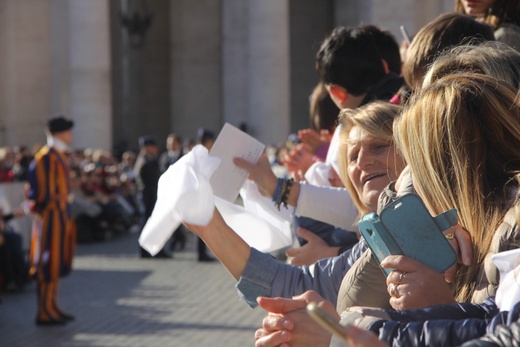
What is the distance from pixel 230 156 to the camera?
4281 mm

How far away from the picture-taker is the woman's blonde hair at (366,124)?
12.1 ft

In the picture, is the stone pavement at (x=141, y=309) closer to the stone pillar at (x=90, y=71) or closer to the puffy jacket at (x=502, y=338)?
the puffy jacket at (x=502, y=338)

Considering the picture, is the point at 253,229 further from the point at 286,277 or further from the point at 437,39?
the point at 437,39

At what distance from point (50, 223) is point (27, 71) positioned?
83.3 ft

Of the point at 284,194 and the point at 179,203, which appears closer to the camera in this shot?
the point at 179,203

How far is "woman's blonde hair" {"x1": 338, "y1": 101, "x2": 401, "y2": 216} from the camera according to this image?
369 centimetres

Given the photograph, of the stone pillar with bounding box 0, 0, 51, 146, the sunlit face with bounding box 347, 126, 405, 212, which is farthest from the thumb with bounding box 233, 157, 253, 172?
the stone pillar with bounding box 0, 0, 51, 146

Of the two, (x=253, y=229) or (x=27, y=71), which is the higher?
(x=253, y=229)

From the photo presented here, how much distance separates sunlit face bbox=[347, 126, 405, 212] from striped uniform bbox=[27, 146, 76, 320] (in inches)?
300

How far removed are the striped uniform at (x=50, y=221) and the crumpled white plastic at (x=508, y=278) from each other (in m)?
9.06

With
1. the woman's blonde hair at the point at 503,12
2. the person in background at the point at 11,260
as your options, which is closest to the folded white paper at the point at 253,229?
the woman's blonde hair at the point at 503,12

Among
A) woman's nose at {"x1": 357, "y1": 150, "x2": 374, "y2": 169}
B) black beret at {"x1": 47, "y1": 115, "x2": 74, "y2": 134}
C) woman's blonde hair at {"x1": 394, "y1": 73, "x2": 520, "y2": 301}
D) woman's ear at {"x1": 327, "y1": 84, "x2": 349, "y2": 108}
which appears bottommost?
black beret at {"x1": 47, "y1": 115, "x2": 74, "y2": 134}

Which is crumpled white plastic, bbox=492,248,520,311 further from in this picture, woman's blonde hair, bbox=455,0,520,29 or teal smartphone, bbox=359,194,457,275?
woman's blonde hair, bbox=455,0,520,29

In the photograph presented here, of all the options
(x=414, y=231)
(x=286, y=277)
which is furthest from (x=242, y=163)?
(x=414, y=231)
